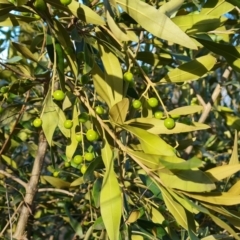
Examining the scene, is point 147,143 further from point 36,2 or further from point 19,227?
point 19,227

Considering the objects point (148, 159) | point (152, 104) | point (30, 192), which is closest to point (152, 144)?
point (148, 159)

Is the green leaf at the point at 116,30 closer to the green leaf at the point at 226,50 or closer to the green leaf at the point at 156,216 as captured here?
the green leaf at the point at 226,50

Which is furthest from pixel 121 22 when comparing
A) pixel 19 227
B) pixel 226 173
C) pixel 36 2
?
pixel 19 227

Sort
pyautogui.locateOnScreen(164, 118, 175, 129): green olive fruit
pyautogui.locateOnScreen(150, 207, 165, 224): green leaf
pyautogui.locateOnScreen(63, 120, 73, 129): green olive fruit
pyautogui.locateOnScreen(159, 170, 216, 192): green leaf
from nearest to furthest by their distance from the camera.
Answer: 1. pyautogui.locateOnScreen(159, 170, 216, 192): green leaf
2. pyautogui.locateOnScreen(164, 118, 175, 129): green olive fruit
3. pyautogui.locateOnScreen(63, 120, 73, 129): green olive fruit
4. pyautogui.locateOnScreen(150, 207, 165, 224): green leaf

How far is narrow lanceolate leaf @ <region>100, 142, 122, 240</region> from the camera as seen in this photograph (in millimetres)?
709

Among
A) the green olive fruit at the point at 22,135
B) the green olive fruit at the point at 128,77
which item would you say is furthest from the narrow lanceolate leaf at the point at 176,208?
the green olive fruit at the point at 22,135

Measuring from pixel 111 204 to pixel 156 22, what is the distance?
29cm

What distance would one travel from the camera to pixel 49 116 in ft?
2.95

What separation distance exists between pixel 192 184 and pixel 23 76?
528 millimetres

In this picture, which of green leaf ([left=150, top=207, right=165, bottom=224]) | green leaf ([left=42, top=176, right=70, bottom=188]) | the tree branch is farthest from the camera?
green leaf ([left=42, top=176, right=70, bottom=188])

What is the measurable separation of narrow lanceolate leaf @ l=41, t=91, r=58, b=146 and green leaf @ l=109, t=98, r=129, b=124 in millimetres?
157

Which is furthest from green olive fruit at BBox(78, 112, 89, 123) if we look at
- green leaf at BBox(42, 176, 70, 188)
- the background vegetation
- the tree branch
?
green leaf at BBox(42, 176, 70, 188)

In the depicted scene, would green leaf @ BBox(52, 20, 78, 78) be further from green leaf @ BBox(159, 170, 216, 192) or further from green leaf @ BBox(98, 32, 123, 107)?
green leaf @ BBox(159, 170, 216, 192)

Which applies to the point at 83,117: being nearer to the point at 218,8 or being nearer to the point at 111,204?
the point at 111,204
